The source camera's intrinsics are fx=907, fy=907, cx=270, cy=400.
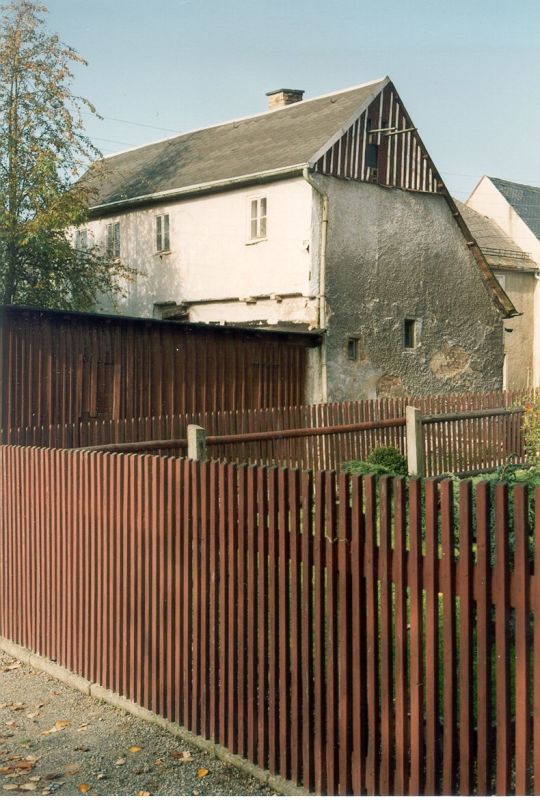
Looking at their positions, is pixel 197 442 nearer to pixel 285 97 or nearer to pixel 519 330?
pixel 285 97

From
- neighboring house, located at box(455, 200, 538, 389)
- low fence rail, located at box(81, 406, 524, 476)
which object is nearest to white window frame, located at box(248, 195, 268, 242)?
low fence rail, located at box(81, 406, 524, 476)

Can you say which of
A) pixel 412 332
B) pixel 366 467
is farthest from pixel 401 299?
pixel 366 467

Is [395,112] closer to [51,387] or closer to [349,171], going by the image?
[349,171]

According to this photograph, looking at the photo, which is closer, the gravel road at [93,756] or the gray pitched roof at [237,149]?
the gravel road at [93,756]

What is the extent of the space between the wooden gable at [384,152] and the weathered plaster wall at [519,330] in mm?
11141

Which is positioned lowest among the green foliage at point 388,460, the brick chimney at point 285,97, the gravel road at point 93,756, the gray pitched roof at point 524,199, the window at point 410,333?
the gravel road at point 93,756

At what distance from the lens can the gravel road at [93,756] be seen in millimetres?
5027

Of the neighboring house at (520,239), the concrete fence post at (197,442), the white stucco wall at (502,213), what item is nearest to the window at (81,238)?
the neighboring house at (520,239)

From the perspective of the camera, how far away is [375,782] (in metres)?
4.41

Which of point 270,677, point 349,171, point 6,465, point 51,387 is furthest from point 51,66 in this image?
point 270,677

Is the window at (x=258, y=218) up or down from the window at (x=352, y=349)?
up

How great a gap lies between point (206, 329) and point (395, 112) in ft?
32.7

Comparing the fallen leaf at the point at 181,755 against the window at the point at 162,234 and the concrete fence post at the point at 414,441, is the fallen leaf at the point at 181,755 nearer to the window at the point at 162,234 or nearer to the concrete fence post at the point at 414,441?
the concrete fence post at the point at 414,441

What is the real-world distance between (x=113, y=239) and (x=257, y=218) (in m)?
6.76
